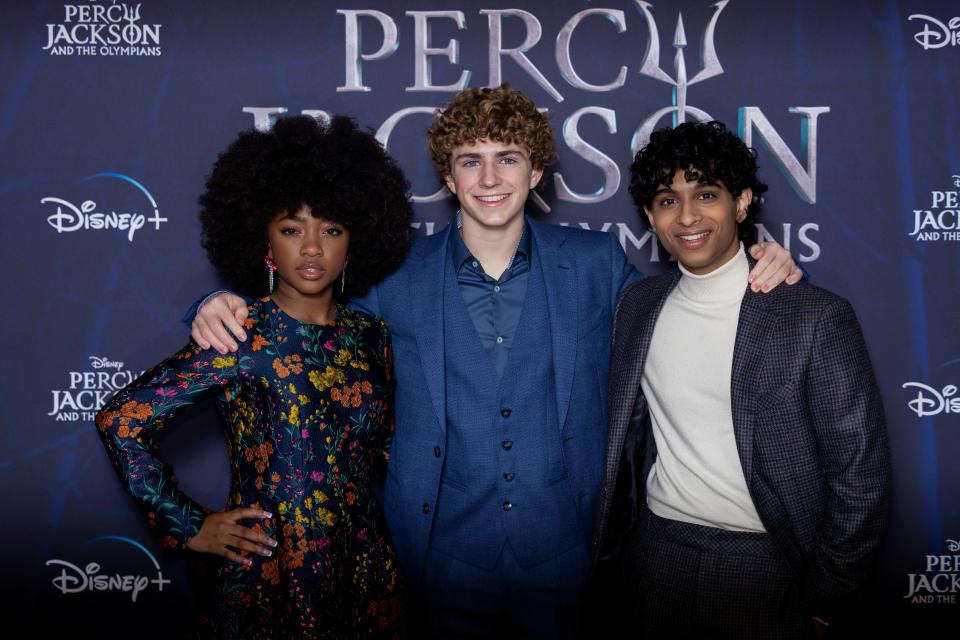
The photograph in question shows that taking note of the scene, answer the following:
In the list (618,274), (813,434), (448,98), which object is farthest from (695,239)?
(448,98)

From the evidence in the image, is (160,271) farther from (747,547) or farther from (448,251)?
(747,547)

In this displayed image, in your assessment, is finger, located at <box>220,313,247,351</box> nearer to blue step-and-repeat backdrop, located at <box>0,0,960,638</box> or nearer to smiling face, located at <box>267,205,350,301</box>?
smiling face, located at <box>267,205,350,301</box>

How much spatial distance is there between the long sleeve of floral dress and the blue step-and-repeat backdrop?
1082 mm

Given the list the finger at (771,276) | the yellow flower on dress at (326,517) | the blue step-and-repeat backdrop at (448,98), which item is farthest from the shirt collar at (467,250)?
the yellow flower on dress at (326,517)

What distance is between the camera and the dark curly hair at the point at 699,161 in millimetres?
1992

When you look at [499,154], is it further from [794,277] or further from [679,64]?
[679,64]

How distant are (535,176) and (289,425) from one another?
107cm

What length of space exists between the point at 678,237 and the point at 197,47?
1960 millimetres

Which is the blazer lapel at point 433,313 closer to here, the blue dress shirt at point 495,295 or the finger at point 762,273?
the blue dress shirt at point 495,295

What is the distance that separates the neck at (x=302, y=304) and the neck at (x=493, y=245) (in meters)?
0.47

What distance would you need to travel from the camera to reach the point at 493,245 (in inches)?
88.3

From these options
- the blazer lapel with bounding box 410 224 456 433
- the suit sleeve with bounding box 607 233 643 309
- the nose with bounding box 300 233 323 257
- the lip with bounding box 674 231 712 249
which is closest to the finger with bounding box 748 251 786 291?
the lip with bounding box 674 231 712 249

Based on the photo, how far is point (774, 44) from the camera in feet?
9.15

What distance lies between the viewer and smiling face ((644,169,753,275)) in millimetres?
1932
